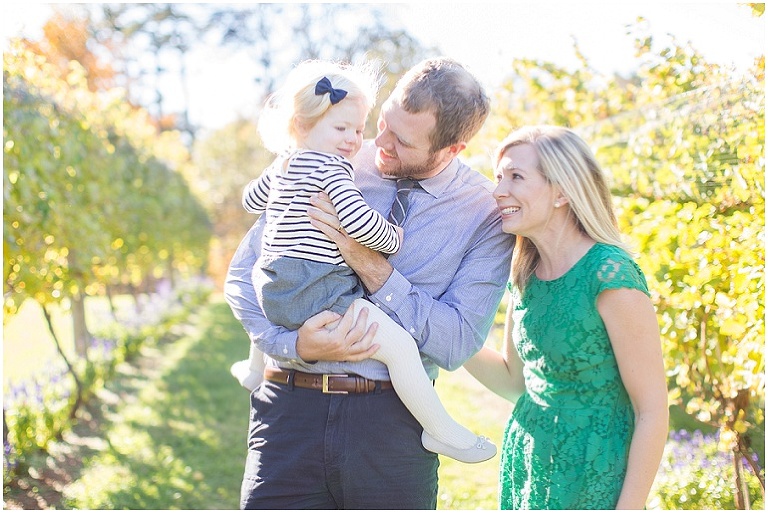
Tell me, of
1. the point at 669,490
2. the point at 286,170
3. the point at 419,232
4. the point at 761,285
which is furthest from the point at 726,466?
the point at 286,170

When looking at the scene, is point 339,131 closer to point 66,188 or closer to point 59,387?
point 66,188

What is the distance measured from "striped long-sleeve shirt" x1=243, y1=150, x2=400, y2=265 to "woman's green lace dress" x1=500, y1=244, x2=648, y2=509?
1.63 ft

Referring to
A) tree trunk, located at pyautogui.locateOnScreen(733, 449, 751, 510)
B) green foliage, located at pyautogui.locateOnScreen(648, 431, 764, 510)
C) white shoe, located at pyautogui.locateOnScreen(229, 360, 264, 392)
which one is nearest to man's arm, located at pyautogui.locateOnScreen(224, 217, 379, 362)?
white shoe, located at pyautogui.locateOnScreen(229, 360, 264, 392)

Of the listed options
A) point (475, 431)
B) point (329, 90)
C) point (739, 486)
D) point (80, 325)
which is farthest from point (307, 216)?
point (80, 325)

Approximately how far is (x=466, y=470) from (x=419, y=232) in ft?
11.2

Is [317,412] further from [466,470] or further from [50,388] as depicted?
[50,388]

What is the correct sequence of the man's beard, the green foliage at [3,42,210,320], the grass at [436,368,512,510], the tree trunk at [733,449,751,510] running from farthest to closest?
the green foliage at [3,42,210,320] < the grass at [436,368,512,510] < the tree trunk at [733,449,751,510] < the man's beard

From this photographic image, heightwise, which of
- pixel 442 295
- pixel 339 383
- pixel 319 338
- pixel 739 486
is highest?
pixel 442 295

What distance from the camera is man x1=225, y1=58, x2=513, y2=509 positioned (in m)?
2.19

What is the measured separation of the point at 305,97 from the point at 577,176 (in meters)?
0.86

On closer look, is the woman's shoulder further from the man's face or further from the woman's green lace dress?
the man's face

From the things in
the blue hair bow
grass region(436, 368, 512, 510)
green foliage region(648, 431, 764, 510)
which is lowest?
grass region(436, 368, 512, 510)

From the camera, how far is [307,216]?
2.28m

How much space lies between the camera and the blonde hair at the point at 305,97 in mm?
2396
